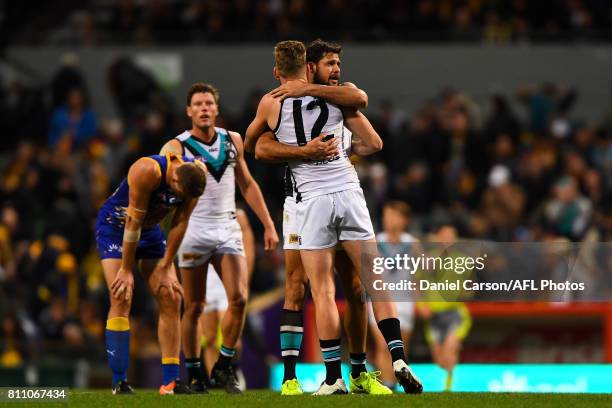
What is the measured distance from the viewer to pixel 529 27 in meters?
23.5

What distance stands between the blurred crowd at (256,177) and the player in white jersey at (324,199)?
26.2 feet

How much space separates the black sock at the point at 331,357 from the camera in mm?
10070

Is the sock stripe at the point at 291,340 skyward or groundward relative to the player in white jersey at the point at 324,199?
groundward

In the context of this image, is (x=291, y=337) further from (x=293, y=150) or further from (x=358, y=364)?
(x=293, y=150)

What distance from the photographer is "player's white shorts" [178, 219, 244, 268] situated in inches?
466

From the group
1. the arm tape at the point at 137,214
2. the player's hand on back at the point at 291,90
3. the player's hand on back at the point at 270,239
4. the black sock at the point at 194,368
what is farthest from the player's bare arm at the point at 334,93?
the black sock at the point at 194,368

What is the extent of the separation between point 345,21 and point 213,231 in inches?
471

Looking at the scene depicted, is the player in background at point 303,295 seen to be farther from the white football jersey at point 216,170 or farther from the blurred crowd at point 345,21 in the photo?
the blurred crowd at point 345,21

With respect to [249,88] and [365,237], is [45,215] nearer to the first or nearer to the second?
[249,88]

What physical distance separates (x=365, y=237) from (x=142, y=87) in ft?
42.7

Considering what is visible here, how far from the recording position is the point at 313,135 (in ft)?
33.3

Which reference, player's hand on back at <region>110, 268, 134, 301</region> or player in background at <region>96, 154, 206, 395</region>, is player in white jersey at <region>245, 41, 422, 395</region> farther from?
player's hand on back at <region>110, 268, 134, 301</region>

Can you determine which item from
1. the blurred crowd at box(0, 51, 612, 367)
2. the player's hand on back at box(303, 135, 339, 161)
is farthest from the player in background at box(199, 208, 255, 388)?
the blurred crowd at box(0, 51, 612, 367)

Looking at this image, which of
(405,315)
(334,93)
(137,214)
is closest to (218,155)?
(137,214)
